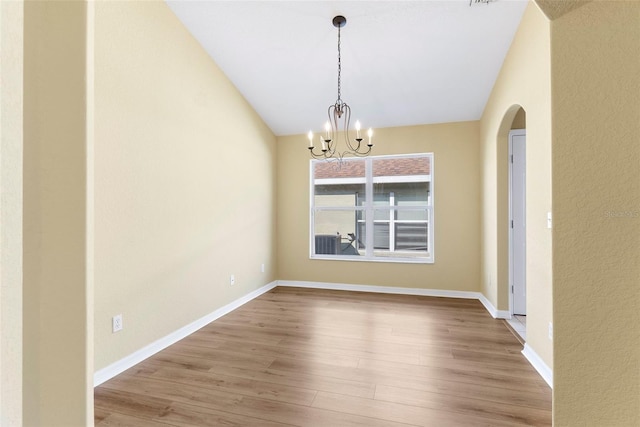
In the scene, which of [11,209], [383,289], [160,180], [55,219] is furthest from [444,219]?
[11,209]

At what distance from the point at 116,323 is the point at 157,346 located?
19.9 inches

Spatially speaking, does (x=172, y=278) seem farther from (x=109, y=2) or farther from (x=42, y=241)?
(x=109, y=2)

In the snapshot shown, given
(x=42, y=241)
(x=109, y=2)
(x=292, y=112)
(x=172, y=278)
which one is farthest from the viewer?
(x=292, y=112)

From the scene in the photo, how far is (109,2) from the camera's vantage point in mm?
2217

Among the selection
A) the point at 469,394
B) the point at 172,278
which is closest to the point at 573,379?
the point at 469,394

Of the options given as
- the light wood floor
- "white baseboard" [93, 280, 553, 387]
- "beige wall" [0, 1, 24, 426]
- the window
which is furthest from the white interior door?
"beige wall" [0, 1, 24, 426]

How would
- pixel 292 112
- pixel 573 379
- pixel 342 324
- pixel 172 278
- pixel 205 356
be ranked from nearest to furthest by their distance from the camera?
pixel 573 379
pixel 205 356
pixel 172 278
pixel 342 324
pixel 292 112

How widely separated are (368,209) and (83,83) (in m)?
4.06

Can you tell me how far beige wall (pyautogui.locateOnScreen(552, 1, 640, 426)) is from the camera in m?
1.24

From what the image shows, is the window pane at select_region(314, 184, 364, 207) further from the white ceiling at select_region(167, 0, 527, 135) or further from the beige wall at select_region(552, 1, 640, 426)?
the beige wall at select_region(552, 1, 640, 426)

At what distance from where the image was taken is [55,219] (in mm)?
1053

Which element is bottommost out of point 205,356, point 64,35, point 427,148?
point 205,356

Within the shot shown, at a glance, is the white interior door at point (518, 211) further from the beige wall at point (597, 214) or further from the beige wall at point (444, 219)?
the beige wall at point (597, 214)

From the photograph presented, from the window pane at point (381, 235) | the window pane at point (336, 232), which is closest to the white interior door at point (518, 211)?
the window pane at point (381, 235)
